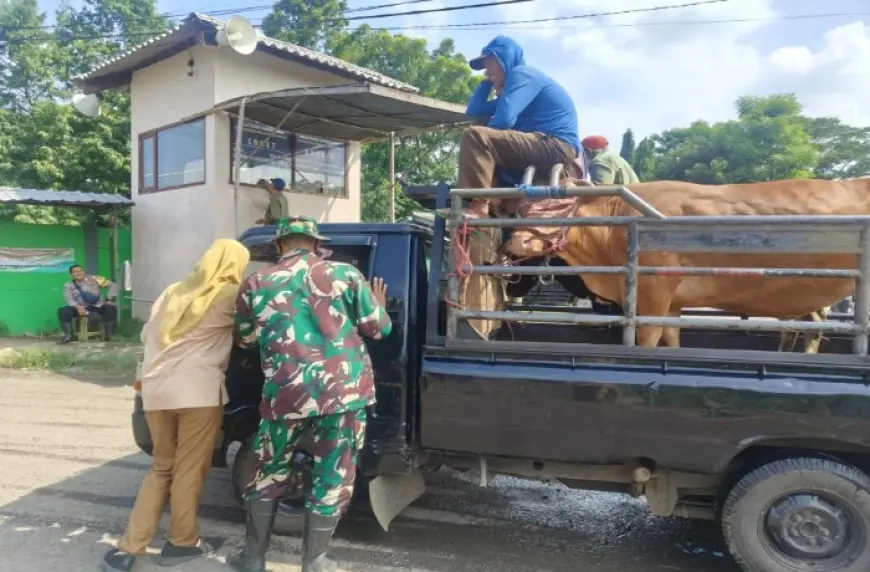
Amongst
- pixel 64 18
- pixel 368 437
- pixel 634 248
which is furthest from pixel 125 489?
pixel 64 18

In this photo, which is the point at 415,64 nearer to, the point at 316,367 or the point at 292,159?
the point at 292,159

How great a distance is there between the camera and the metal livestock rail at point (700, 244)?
2986 millimetres

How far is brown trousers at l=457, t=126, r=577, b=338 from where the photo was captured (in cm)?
371

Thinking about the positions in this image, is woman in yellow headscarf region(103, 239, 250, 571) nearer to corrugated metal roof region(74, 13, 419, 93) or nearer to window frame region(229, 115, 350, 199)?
window frame region(229, 115, 350, 199)

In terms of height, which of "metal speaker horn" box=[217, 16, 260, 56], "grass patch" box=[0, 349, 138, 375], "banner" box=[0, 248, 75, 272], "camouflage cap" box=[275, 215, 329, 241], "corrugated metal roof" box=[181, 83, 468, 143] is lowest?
"grass patch" box=[0, 349, 138, 375]

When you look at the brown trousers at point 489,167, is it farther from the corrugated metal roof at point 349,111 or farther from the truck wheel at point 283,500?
the corrugated metal roof at point 349,111

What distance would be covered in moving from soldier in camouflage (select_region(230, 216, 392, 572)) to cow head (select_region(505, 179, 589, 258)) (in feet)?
3.08

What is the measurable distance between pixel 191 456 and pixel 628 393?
231 cm

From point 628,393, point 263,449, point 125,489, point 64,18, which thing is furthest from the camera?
point 64,18

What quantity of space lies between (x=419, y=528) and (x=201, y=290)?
1.96m

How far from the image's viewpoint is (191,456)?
357 cm

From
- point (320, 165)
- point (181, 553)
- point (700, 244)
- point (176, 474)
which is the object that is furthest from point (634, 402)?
point (320, 165)

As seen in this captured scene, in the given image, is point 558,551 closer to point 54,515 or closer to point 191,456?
point 191,456

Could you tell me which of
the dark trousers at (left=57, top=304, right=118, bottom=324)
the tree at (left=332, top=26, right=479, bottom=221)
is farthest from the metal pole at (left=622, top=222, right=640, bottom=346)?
the tree at (left=332, top=26, right=479, bottom=221)
